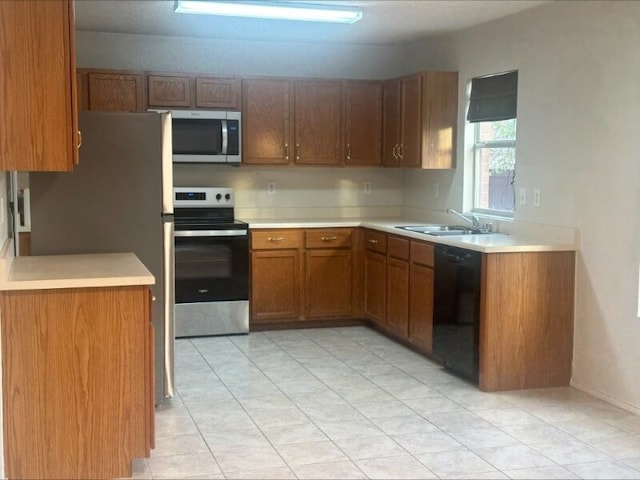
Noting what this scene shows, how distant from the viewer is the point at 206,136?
6.21m

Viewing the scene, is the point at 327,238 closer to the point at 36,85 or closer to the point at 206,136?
the point at 206,136

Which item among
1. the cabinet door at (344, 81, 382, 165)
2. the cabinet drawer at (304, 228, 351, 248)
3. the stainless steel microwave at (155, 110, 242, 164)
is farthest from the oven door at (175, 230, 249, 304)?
the cabinet door at (344, 81, 382, 165)

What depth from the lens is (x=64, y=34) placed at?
3.05 metres

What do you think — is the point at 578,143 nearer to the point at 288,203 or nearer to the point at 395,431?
the point at 395,431

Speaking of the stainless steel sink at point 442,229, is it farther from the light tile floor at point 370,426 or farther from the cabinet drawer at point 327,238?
the light tile floor at point 370,426

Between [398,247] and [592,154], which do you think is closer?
[592,154]

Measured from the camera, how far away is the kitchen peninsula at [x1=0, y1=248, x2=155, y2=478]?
10.3 ft

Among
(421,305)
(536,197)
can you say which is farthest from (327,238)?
(536,197)

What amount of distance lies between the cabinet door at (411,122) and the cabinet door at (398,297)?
869 millimetres

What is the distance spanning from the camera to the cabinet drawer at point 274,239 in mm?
6211

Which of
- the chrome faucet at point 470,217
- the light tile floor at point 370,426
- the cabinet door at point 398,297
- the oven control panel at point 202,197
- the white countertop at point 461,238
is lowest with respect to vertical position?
the light tile floor at point 370,426

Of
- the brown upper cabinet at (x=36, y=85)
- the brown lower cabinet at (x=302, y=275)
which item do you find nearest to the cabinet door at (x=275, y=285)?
the brown lower cabinet at (x=302, y=275)

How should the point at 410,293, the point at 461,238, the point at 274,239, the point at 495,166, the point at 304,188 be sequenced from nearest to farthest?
the point at 461,238 → the point at 410,293 → the point at 495,166 → the point at 274,239 → the point at 304,188

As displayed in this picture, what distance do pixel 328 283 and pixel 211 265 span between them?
989 millimetres
